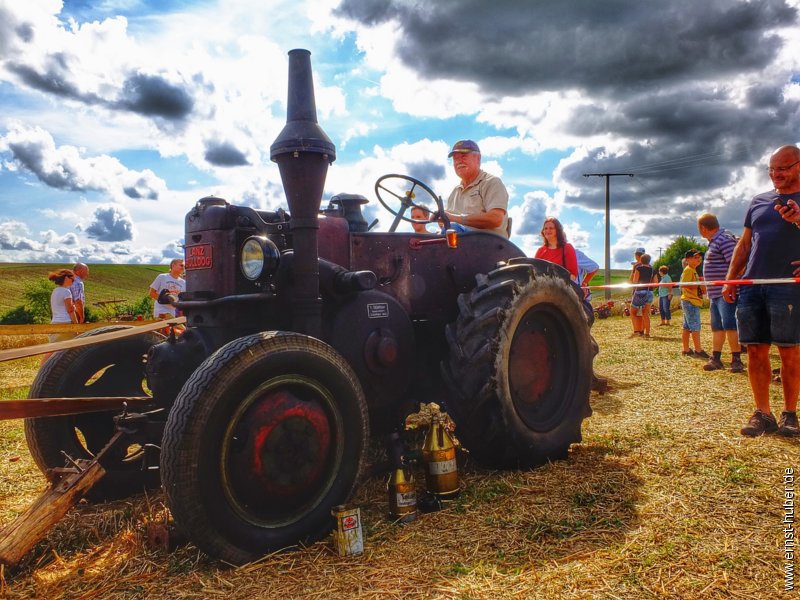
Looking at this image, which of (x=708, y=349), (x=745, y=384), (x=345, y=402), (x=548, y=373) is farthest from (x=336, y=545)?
(x=708, y=349)

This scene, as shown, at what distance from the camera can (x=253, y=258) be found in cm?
332

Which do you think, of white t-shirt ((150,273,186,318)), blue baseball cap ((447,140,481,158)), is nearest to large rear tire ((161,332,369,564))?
blue baseball cap ((447,140,481,158))

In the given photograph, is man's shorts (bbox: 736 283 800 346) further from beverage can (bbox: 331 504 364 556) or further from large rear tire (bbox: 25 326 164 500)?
large rear tire (bbox: 25 326 164 500)

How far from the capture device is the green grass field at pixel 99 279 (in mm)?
43688

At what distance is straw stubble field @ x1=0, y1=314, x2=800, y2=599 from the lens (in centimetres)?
268

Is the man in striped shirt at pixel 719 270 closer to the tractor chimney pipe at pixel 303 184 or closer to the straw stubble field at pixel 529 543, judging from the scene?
the straw stubble field at pixel 529 543

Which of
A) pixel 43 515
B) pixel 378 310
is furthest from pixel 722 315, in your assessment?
pixel 43 515

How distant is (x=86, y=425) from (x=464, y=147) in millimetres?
3603

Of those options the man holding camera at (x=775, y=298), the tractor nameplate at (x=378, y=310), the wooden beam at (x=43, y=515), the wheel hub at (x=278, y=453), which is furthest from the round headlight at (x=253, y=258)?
the man holding camera at (x=775, y=298)

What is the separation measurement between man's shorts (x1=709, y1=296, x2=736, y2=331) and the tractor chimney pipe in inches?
262

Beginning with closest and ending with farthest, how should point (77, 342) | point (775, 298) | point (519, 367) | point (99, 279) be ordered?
point (77, 342) < point (519, 367) < point (775, 298) < point (99, 279)

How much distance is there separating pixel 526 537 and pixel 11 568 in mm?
2511

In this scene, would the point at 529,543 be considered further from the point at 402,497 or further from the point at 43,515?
the point at 43,515

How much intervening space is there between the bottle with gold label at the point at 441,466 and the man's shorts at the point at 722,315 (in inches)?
238
